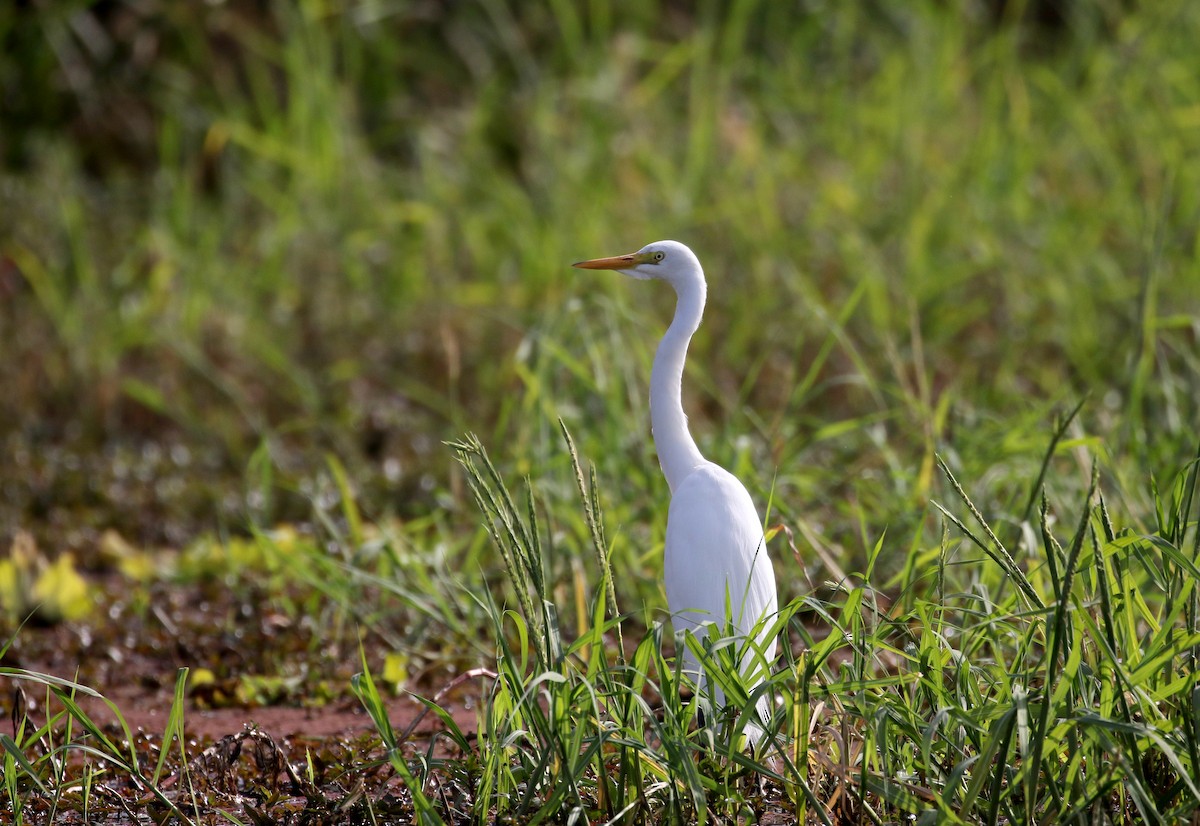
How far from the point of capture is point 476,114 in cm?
605

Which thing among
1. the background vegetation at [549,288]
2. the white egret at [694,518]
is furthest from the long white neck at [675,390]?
the background vegetation at [549,288]

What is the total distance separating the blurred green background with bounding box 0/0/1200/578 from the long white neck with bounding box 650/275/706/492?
0.73 meters

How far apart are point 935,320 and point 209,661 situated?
2784 mm

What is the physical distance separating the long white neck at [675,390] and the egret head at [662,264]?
2 cm

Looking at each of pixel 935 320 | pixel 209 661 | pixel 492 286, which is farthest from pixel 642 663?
pixel 492 286

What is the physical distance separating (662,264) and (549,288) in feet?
8.35

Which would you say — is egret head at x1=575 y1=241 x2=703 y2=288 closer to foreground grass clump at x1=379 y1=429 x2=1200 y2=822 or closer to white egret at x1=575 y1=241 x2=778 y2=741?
white egret at x1=575 y1=241 x2=778 y2=741

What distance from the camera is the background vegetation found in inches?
129

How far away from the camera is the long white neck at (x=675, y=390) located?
97.3 inches

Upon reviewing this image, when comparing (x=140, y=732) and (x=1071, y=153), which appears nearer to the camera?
(x=140, y=732)

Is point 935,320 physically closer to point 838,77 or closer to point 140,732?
point 838,77

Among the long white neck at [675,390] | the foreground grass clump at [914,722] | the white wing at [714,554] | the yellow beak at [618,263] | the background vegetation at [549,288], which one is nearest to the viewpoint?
the foreground grass clump at [914,722]

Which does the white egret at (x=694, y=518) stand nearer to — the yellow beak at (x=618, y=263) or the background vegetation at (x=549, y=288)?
the yellow beak at (x=618, y=263)

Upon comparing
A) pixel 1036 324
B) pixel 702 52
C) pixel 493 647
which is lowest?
pixel 1036 324
